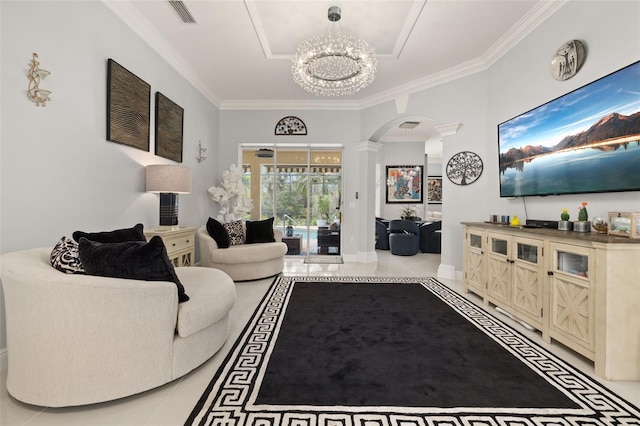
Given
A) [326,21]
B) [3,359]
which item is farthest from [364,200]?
[3,359]

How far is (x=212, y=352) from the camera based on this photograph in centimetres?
200

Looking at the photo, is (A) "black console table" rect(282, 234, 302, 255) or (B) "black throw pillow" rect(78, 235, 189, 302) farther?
(A) "black console table" rect(282, 234, 302, 255)

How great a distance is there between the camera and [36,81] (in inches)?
81.7

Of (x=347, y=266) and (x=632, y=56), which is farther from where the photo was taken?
(x=347, y=266)

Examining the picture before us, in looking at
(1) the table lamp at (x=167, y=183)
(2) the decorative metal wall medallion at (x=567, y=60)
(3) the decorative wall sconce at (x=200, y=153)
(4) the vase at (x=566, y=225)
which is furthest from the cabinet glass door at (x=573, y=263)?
(3) the decorative wall sconce at (x=200, y=153)

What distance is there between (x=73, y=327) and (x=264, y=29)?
3.46 meters

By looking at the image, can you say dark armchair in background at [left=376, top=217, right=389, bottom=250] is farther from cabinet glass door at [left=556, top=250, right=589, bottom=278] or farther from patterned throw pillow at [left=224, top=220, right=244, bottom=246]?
cabinet glass door at [left=556, top=250, right=589, bottom=278]

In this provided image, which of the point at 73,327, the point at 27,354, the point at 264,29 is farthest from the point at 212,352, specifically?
the point at 264,29

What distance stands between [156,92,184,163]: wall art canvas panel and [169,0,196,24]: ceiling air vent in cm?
95

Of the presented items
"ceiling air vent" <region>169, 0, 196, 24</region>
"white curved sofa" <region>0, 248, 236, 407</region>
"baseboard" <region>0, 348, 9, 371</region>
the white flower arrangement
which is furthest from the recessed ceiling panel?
Answer: "baseboard" <region>0, 348, 9, 371</region>

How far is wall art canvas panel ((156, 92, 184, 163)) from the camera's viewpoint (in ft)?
11.8

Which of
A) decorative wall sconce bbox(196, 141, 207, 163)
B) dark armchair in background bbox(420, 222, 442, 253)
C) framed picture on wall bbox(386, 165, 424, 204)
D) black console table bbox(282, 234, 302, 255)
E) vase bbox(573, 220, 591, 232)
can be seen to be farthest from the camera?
framed picture on wall bbox(386, 165, 424, 204)

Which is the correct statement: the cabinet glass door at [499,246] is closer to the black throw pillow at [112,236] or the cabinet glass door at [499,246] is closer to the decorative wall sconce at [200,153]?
the black throw pillow at [112,236]

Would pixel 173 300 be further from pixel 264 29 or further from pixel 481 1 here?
pixel 481 1
